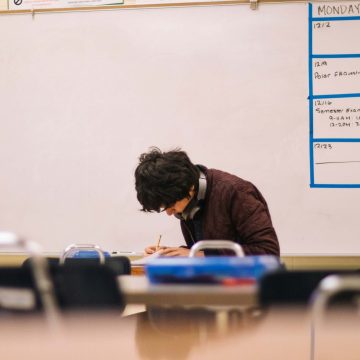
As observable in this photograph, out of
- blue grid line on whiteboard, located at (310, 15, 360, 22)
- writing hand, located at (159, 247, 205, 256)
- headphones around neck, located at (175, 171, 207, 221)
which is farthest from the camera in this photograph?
blue grid line on whiteboard, located at (310, 15, 360, 22)

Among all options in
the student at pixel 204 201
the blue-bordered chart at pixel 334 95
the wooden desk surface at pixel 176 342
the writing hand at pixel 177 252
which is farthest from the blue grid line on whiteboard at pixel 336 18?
the wooden desk surface at pixel 176 342

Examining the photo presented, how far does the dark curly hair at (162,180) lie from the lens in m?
2.44

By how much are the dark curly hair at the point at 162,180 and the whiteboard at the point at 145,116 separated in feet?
3.20

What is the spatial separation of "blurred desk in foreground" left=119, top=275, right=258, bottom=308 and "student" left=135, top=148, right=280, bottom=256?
3.35 ft

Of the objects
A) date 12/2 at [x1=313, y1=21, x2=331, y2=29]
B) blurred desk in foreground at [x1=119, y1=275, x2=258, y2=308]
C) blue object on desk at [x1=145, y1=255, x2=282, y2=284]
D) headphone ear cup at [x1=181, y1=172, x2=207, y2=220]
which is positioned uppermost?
date 12/2 at [x1=313, y1=21, x2=331, y2=29]

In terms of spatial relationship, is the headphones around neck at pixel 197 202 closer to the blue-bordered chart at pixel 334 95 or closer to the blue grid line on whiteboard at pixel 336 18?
the blue-bordered chart at pixel 334 95

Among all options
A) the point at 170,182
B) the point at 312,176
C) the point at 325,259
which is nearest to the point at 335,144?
the point at 312,176

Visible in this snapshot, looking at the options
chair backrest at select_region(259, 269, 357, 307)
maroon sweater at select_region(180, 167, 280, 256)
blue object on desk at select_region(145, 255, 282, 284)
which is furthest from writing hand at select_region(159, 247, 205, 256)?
chair backrest at select_region(259, 269, 357, 307)

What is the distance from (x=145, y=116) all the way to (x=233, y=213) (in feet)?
3.90

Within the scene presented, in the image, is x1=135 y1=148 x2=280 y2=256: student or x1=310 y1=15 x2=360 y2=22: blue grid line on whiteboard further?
x1=310 y1=15 x2=360 y2=22: blue grid line on whiteboard

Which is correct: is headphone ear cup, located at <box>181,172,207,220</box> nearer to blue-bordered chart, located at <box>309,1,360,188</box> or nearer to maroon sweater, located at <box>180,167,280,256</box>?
maroon sweater, located at <box>180,167,280,256</box>

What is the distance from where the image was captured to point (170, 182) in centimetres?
244

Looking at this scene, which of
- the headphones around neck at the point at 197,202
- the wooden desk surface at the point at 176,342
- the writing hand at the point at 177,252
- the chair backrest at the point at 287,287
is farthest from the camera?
the headphones around neck at the point at 197,202

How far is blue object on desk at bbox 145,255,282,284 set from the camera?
1371 mm
